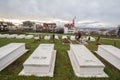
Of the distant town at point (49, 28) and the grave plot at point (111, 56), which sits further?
the distant town at point (49, 28)

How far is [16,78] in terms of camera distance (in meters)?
6.42

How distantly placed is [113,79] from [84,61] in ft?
6.22

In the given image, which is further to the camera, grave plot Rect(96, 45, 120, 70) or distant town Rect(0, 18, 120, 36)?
distant town Rect(0, 18, 120, 36)

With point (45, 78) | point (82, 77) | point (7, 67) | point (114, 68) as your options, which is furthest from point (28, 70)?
point (114, 68)

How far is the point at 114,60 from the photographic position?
363 inches

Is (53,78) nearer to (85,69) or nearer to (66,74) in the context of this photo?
(66,74)

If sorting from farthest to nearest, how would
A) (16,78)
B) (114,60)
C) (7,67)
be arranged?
1. (114,60)
2. (7,67)
3. (16,78)

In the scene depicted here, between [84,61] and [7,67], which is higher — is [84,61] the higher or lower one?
the higher one

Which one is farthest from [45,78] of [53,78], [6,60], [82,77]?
[6,60]

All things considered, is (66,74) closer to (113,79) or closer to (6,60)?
(113,79)

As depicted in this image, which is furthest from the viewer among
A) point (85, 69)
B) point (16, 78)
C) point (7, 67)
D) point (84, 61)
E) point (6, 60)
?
point (6, 60)

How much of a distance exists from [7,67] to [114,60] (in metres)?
7.97

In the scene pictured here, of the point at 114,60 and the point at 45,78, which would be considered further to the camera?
the point at 114,60

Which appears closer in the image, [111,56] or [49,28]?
[111,56]
